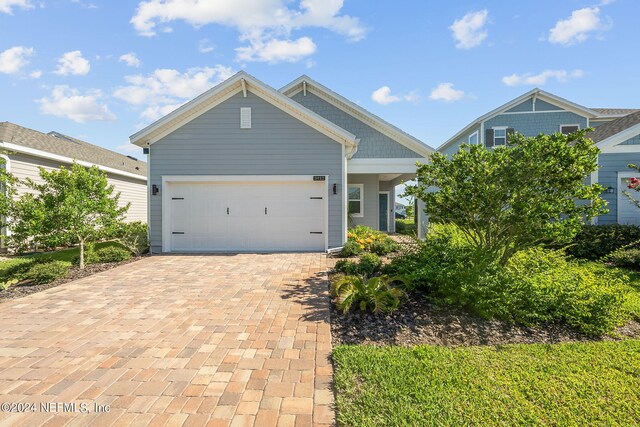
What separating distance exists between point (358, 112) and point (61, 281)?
10.8m

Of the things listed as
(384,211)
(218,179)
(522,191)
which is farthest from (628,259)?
(218,179)

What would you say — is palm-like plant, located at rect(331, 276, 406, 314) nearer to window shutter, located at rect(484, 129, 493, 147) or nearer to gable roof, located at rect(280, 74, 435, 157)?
gable roof, located at rect(280, 74, 435, 157)

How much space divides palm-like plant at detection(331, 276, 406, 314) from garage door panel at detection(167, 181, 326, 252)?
5241mm

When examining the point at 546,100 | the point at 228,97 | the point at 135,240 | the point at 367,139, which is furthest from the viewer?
the point at 546,100

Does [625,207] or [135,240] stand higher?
[625,207]

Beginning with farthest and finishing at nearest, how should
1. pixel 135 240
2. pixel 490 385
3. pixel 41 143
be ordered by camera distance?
pixel 41 143 → pixel 135 240 → pixel 490 385

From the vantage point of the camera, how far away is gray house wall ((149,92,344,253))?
9.87 meters

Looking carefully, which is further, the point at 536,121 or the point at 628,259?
the point at 536,121

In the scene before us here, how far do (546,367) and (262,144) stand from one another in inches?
346

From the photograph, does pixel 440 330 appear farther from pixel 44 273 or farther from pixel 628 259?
pixel 44 273

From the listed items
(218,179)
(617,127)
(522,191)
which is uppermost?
(617,127)

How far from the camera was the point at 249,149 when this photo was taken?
9891 mm

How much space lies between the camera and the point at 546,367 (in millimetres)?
2973

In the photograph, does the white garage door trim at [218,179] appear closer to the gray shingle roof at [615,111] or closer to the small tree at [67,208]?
the small tree at [67,208]
